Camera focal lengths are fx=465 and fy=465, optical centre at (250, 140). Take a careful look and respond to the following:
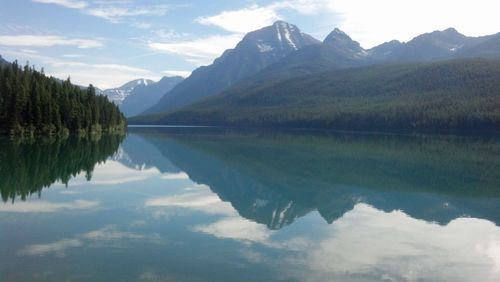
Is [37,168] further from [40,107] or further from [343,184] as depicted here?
[40,107]

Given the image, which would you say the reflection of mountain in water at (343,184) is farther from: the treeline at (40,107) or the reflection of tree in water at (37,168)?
the treeline at (40,107)

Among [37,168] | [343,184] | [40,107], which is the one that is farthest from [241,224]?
[40,107]

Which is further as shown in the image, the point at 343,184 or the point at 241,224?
the point at 343,184

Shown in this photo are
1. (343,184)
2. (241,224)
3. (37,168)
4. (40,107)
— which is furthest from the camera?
(40,107)

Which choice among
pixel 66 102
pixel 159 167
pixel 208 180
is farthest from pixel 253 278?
pixel 66 102

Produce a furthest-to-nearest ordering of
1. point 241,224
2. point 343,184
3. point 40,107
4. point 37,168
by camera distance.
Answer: point 40,107 → point 37,168 → point 343,184 → point 241,224

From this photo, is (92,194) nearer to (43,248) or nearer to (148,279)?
(43,248)

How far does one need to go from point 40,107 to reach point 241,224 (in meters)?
88.4

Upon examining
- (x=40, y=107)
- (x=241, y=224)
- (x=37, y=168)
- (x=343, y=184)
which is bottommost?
(x=241, y=224)

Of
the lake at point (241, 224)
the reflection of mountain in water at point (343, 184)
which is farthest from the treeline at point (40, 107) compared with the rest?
the lake at point (241, 224)

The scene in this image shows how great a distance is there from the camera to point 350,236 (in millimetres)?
25344

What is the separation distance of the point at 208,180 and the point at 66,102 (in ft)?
249

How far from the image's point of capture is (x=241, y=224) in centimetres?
2753

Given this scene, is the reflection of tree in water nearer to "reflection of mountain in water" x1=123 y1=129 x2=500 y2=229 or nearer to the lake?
the lake
